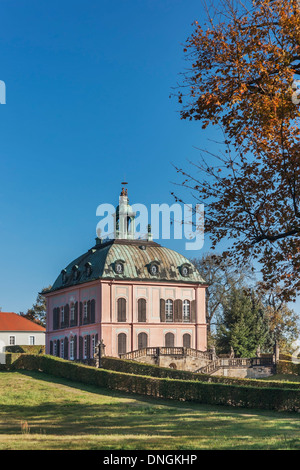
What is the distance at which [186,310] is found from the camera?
6062 cm

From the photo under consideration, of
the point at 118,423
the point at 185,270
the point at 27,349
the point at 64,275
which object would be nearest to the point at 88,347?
the point at 27,349

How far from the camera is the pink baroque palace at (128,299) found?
57125 millimetres

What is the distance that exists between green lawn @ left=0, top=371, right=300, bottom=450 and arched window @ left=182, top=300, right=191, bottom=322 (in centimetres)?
2374

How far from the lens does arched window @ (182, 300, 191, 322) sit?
60250mm

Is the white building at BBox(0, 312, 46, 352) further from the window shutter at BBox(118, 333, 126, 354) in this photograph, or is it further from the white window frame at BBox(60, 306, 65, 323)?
the window shutter at BBox(118, 333, 126, 354)

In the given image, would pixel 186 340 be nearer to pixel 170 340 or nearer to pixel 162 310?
pixel 170 340

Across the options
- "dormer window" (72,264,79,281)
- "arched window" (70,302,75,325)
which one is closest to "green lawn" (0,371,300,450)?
"arched window" (70,302,75,325)

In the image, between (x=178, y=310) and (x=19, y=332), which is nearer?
(x=178, y=310)

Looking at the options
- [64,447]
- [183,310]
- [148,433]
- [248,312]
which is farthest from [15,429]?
[248,312]

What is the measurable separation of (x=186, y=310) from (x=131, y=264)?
6782 mm

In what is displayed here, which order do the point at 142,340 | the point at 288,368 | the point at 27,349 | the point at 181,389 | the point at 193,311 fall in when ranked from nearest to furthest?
the point at 181,389 < the point at 288,368 < the point at 142,340 < the point at 193,311 < the point at 27,349

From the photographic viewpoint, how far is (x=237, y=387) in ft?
95.3

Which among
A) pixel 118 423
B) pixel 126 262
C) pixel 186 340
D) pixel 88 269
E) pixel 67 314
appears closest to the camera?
pixel 118 423
